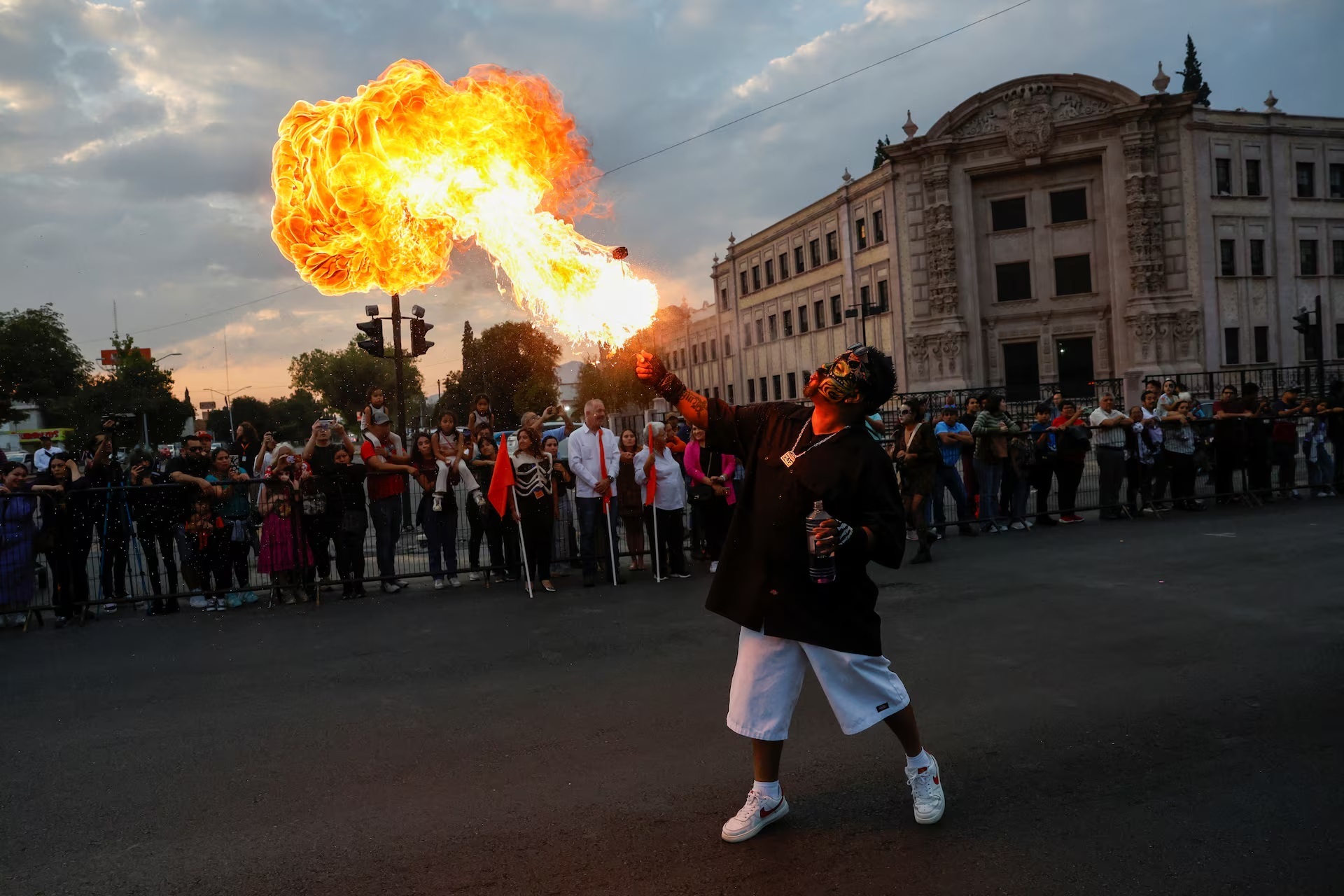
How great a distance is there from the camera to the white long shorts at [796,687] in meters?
3.90

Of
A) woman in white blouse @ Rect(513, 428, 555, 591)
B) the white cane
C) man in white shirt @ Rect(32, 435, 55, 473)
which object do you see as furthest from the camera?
man in white shirt @ Rect(32, 435, 55, 473)

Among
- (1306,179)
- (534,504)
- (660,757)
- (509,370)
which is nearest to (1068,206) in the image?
(1306,179)

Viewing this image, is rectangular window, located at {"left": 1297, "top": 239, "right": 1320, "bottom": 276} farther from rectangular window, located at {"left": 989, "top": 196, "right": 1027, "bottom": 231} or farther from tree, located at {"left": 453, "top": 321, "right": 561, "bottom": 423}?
tree, located at {"left": 453, "top": 321, "right": 561, "bottom": 423}

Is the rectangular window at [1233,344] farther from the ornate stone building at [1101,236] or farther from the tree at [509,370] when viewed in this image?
the tree at [509,370]

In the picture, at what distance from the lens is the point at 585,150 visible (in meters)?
8.97

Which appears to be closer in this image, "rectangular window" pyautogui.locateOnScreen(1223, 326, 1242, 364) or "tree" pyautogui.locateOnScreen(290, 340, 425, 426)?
"rectangular window" pyautogui.locateOnScreen(1223, 326, 1242, 364)

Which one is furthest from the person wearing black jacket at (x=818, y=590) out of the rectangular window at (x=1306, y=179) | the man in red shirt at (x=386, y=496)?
the rectangular window at (x=1306, y=179)

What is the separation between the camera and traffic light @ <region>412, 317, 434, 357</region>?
54.8 feet

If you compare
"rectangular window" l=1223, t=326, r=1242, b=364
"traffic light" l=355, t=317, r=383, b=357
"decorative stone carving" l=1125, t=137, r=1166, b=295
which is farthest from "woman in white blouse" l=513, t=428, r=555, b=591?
"rectangular window" l=1223, t=326, r=1242, b=364

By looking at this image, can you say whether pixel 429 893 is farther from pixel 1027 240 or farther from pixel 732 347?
pixel 732 347

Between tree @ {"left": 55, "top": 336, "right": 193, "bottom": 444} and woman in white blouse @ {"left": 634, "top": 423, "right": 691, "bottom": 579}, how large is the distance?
49959mm

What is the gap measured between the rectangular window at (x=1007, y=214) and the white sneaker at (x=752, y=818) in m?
41.9

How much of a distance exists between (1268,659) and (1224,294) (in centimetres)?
3973

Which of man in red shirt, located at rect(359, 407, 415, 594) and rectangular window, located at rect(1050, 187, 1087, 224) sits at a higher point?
rectangular window, located at rect(1050, 187, 1087, 224)
